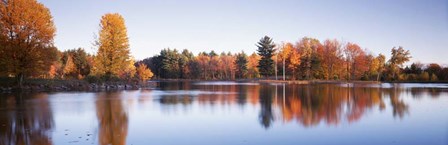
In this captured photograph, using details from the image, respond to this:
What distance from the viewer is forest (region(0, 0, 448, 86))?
95.3 ft

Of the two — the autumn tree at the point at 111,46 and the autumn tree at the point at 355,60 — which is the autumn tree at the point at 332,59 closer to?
the autumn tree at the point at 355,60

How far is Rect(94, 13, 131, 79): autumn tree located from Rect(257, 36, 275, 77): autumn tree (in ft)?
110

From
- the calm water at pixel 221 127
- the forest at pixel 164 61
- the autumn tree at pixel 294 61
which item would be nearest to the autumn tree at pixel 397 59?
the forest at pixel 164 61

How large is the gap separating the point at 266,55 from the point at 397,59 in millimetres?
24078

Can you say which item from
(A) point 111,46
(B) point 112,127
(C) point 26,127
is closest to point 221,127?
(B) point 112,127

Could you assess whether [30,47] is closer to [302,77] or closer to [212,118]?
[212,118]

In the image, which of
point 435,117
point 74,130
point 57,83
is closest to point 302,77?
point 57,83

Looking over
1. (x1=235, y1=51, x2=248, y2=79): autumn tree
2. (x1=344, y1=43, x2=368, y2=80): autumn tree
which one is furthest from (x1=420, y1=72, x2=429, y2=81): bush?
(x1=235, y1=51, x2=248, y2=79): autumn tree

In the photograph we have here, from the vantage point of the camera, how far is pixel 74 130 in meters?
9.40

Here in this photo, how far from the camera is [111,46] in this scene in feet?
127

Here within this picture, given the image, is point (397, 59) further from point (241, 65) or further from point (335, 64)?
point (241, 65)

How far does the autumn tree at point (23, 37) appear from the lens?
28.4m

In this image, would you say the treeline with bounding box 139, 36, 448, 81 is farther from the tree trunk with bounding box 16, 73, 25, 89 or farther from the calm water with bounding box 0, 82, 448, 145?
the calm water with bounding box 0, 82, 448, 145

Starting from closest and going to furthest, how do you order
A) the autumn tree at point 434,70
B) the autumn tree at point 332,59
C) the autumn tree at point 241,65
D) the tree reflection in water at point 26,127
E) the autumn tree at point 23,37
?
1. the tree reflection in water at point 26,127
2. the autumn tree at point 23,37
3. the autumn tree at point 434,70
4. the autumn tree at point 332,59
5. the autumn tree at point 241,65
